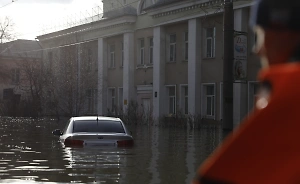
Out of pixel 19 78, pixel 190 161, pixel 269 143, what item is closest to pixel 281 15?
pixel 269 143

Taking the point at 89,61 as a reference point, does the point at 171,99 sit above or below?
below

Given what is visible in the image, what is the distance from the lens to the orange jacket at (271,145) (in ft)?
5.84

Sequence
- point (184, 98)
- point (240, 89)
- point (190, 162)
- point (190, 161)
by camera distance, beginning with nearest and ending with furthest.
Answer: point (190, 162) < point (190, 161) < point (240, 89) < point (184, 98)

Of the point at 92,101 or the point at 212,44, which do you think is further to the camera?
the point at 92,101

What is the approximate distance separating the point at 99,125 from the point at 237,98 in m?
20.5

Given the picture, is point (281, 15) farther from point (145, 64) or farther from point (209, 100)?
point (145, 64)

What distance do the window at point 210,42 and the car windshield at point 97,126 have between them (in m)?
23.2

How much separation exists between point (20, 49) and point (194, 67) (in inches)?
1988

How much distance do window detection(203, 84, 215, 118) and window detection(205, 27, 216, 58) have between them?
6.24 feet

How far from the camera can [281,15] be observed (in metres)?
1.93

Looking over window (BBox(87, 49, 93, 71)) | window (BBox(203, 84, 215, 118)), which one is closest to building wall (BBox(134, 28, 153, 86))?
window (BBox(87, 49, 93, 71))

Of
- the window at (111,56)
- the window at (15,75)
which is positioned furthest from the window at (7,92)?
the window at (111,56)

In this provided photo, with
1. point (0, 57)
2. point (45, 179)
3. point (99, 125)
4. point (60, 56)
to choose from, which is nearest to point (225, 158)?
point (45, 179)

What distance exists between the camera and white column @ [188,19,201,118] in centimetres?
3928
